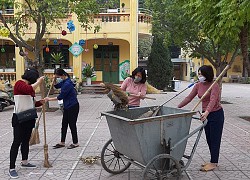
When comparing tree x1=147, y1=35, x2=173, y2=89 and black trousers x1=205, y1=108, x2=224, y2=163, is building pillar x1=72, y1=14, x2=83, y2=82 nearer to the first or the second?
tree x1=147, y1=35, x2=173, y2=89

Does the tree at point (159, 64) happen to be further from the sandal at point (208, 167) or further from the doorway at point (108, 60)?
the sandal at point (208, 167)

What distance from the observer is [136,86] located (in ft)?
19.8

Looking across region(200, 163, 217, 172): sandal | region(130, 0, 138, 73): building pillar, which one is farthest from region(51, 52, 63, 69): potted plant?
region(200, 163, 217, 172): sandal

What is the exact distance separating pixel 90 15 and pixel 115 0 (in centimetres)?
195

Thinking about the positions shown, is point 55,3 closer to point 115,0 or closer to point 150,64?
point 115,0

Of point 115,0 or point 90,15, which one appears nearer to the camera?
point 90,15

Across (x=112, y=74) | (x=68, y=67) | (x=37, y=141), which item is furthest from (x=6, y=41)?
(x=37, y=141)

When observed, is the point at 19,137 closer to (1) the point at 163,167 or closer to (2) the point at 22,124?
(2) the point at 22,124

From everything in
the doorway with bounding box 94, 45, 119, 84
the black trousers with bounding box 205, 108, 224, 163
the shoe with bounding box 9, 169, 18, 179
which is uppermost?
the doorway with bounding box 94, 45, 119, 84

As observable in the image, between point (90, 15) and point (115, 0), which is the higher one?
point (115, 0)

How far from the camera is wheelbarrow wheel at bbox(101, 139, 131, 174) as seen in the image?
199 inches

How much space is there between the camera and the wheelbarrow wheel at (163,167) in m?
4.17

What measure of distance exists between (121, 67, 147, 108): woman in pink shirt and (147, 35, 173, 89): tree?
16478 mm

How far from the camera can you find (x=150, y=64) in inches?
896
